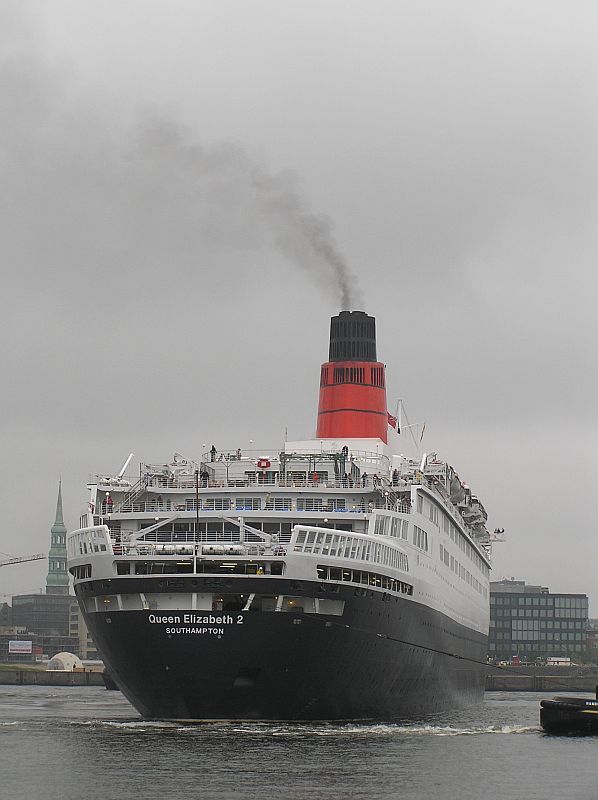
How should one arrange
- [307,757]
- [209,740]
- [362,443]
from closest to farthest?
1. [307,757]
2. [209,740]
3. [362,443]

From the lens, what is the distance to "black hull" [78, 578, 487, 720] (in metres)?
55.1

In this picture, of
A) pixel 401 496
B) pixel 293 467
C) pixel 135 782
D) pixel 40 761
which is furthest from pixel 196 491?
pixel 135 782

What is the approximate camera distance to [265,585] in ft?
182

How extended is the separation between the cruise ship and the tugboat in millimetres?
6426

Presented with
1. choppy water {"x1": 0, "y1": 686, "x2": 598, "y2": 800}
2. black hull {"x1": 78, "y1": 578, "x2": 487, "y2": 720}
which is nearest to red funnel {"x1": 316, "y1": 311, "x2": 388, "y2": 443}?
black hull {"x1": 78, "y1": 578, "x2": 487, "y2": 720}

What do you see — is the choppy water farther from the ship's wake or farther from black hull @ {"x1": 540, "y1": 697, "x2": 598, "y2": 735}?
black hull @ {"x1": 540, "y1": 697, "x2": 598, "y2": 735}

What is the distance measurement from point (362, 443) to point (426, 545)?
8564 mm

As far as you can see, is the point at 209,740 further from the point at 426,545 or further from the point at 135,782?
the point at 426,545

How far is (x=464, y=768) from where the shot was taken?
47.7 metres

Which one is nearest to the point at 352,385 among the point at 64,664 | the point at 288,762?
the point at 288,762

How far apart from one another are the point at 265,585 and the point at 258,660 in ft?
9.42

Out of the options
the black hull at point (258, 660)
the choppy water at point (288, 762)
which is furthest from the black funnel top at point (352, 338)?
the choppy water at point (288, 762)

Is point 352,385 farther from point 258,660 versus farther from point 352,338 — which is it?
point 258,660

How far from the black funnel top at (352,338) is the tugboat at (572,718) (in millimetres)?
23350
